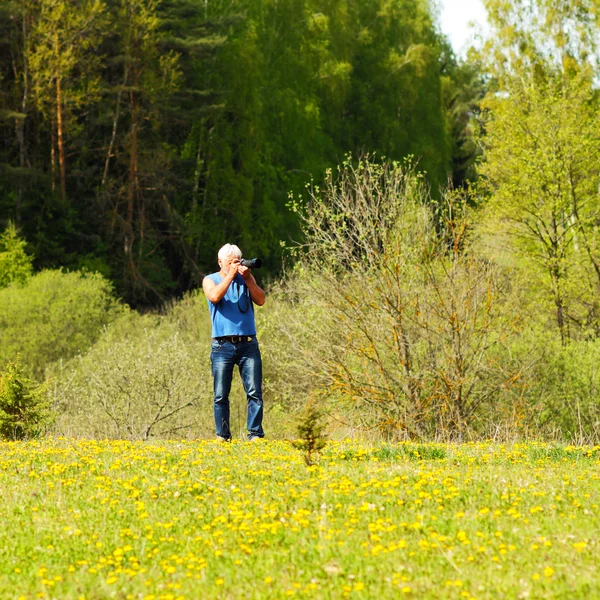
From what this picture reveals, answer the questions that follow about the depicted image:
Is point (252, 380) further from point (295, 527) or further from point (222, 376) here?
point (295, 527)

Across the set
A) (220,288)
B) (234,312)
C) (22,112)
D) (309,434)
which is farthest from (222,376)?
(22,112)

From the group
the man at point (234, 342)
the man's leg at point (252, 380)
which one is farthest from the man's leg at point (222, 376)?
the man's leg at point (252, 380)

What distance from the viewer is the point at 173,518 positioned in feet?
19.4

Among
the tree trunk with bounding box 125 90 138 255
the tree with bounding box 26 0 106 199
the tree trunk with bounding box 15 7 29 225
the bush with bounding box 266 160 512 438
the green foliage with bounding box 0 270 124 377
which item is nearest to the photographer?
the bush with bounding box 266 160 512 438

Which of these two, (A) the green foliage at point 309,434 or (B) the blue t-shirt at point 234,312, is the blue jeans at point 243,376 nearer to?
(B) the blue t-shirt at point 234,312

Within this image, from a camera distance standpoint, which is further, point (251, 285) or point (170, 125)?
point (170, 125)

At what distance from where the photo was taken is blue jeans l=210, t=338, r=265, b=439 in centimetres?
924

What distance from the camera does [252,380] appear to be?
9211 mm

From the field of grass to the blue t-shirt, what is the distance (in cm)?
→ 151

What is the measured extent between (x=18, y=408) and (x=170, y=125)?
986 inches

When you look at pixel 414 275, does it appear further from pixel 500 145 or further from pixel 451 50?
pixel 451 50

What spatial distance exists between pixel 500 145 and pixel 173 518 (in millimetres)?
19011

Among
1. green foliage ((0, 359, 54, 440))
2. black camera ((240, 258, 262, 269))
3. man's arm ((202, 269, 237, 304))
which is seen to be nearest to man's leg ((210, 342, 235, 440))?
man's arm ((202, 269, 237, 304))

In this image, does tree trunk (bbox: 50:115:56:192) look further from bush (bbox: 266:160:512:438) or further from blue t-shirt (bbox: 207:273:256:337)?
blue t-shirt (bbox: 207:273:256:337)
